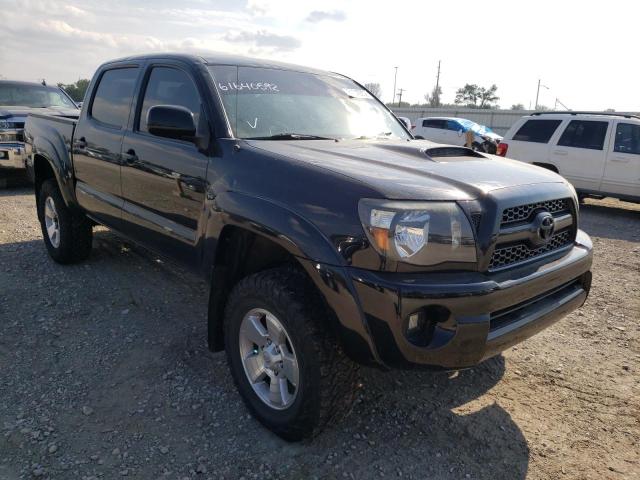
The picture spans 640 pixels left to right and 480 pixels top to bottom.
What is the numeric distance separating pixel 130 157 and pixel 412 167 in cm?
216

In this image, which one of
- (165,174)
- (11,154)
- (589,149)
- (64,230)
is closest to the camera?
(165,174)

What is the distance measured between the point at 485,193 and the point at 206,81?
185cm

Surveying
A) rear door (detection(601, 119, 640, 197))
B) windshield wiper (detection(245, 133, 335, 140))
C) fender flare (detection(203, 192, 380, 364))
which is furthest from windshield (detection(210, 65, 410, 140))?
rear door (detection(601, 119, 640, 197))

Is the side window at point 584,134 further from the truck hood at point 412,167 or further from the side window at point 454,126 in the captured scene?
the side window at point 454,126

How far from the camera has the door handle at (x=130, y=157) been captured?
3672 mm

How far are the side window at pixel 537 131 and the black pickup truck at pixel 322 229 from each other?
773 centimetres

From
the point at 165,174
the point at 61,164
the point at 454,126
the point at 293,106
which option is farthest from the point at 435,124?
the point at 165,174

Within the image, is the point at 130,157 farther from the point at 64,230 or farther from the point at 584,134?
the point at 584,134

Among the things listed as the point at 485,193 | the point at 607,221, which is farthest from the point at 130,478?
the point at 607,221

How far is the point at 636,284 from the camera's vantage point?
526 centimetres

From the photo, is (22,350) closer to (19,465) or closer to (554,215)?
(19,465)

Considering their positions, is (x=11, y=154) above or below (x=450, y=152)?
below

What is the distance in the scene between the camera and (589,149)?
9930 millimetres

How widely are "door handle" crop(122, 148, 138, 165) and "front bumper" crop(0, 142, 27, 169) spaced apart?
6.48m
